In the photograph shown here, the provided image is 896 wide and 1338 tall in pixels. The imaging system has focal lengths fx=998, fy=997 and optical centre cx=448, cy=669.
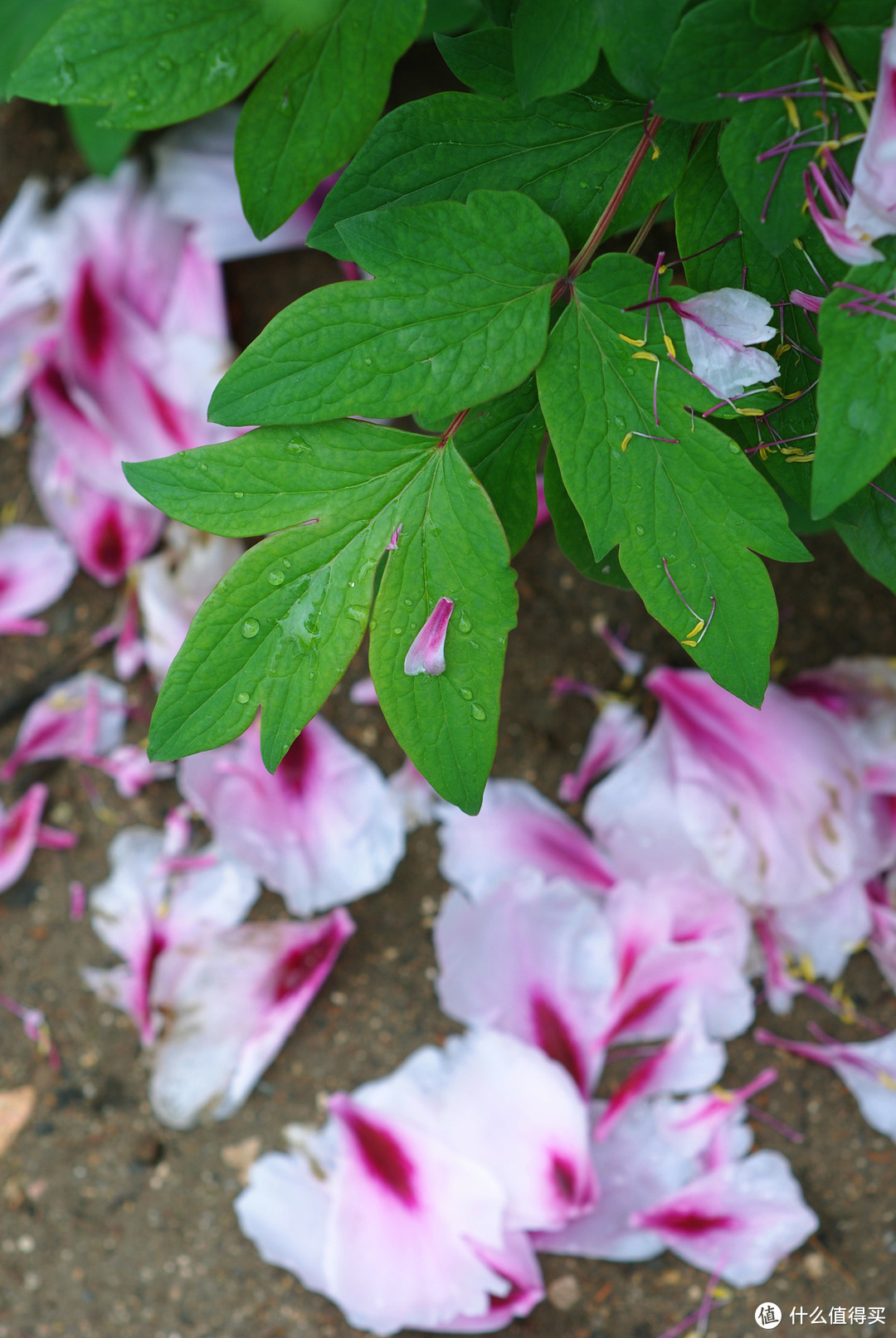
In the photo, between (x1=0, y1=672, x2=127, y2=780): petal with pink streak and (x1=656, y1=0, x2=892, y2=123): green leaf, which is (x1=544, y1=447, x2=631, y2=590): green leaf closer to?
(x1=656, y1=0, x2=892, y2=123): green leaf

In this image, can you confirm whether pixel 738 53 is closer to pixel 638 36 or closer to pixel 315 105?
pixel 638 36

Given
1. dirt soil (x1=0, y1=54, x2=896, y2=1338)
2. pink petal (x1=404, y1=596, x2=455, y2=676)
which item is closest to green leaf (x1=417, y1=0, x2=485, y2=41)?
dirt soil (x1=0, y1=54, x2=896, y2=1338)

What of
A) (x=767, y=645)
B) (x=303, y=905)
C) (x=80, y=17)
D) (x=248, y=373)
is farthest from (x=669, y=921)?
(x=80, y=17)

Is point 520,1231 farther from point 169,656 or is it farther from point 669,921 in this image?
point 169,656

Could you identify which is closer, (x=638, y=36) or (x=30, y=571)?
(x=638, y=36)

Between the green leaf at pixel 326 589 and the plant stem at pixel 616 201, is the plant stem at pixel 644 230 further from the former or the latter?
the green leaf at pixel 326 589

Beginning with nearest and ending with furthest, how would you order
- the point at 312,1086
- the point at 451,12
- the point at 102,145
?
the point at 451,12
the point at 102,145
the point at 312,1086

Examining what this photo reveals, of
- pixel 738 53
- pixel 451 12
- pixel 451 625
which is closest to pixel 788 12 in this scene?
pixel 738 53

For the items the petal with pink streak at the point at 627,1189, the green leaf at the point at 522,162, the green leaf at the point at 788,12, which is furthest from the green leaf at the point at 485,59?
the petal with pink streak at the point at 627,1189
